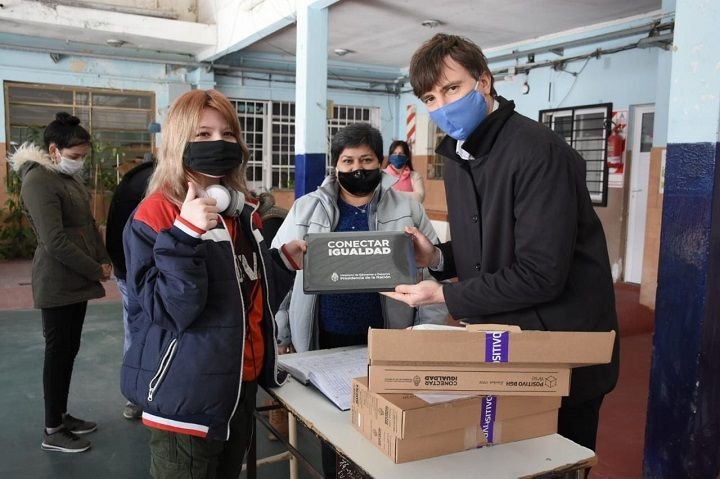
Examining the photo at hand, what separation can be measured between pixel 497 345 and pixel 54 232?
2.32 metres

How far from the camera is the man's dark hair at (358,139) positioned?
7.54 ft

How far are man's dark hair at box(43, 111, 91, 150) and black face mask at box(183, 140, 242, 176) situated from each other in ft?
5.41

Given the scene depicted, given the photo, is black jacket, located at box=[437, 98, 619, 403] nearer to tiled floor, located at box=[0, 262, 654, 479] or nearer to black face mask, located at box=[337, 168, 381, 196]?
black face mask, located at box=[337, 168, 381, 196]

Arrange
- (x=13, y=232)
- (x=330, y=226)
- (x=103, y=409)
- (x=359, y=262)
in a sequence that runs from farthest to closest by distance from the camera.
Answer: (x=13, y=232)
(x=103, y=409)
(x=330, y=226)
(x=359, y=262)

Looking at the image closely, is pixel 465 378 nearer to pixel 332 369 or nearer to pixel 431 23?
pixel 332 369

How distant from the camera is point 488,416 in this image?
1385 millimetres

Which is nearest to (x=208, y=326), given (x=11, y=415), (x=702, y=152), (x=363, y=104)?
(x=702, y=152)

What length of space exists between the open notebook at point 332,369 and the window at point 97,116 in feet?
24.0

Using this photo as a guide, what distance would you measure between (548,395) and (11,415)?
3.18m

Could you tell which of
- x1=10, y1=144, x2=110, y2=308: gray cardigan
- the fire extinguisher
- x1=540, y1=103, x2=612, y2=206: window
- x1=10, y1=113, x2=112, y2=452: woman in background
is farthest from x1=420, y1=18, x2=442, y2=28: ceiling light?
x1=10, y1=144, x2=110, y2=308: gray cardigan

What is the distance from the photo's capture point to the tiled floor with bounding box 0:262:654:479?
2.80 m

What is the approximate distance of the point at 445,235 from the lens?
733 cm

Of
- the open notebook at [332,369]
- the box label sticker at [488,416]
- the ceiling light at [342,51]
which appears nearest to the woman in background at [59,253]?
the open notebook at [332,369]

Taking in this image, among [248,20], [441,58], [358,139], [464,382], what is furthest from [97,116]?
[464,382]
